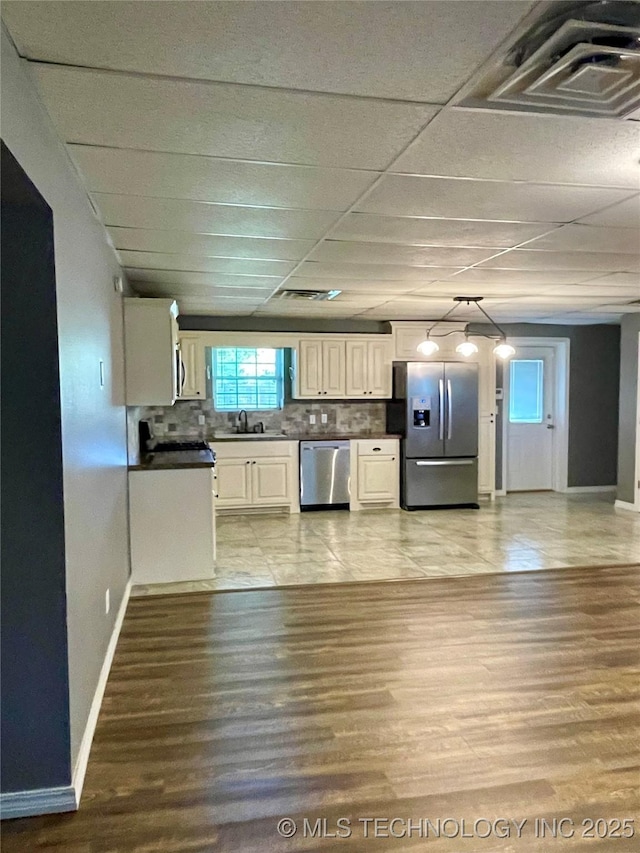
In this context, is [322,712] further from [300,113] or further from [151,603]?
[300,113]

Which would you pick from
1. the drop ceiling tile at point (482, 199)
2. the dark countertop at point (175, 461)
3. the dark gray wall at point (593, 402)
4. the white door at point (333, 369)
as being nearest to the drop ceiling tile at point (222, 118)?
the drop ceiling tile at point (482, 199)

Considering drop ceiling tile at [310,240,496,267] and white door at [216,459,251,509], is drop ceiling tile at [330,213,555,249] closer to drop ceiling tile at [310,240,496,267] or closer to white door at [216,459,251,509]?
drop ceiling tile at [310,240,496,267]

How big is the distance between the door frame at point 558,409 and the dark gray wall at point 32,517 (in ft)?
22.5

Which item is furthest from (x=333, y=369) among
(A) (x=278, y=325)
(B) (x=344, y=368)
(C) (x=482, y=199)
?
(C) (x=482, y=199)

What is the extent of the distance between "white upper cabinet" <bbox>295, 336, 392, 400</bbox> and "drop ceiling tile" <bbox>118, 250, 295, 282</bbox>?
285 cm

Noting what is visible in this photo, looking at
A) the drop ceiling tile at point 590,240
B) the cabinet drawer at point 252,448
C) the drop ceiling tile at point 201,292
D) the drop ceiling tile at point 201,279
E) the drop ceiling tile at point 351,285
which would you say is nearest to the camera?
the drop ceiling tile at point 590,240

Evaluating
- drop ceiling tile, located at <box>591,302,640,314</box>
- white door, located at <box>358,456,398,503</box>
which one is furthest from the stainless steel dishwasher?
drop ceiling tile, located at <box>591,302,640,314</box>

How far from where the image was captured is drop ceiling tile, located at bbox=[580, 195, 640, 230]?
8.95 ft

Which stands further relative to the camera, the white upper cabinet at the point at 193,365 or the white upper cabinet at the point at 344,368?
the white upper cabinet at the point at 344,368

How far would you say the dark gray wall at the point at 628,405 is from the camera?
269 inches

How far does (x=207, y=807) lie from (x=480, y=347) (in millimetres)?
6403

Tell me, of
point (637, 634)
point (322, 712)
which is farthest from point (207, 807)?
point (637, 634)

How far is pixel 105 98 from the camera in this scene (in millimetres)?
1705

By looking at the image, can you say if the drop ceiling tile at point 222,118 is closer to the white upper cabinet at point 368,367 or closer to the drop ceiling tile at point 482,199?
the drop ceiling tile at point 482,199
